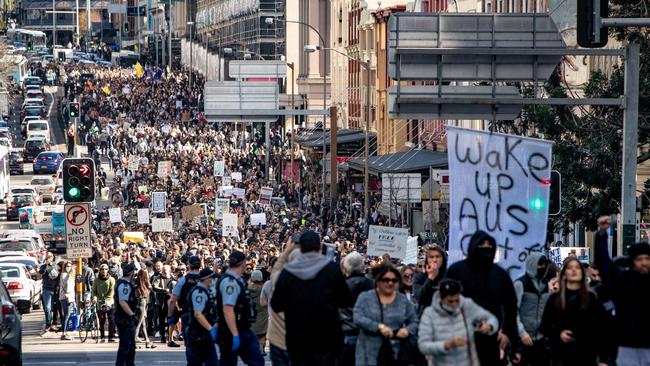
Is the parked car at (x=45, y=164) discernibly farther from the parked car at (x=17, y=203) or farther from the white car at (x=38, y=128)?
the parked car at (x=17, y=203)

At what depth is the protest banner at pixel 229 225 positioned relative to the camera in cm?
4496

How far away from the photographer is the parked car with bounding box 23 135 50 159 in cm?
8681

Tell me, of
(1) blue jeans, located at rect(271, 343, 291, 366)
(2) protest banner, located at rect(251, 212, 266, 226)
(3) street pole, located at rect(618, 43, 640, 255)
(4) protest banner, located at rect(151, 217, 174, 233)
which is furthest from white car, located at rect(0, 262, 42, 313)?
(1) blue jeans, located at rect(271, 343, 291, 366)

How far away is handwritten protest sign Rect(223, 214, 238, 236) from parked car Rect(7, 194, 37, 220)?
22660 millimetres

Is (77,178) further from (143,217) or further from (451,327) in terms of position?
(143,217)

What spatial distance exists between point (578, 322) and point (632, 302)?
0.78m

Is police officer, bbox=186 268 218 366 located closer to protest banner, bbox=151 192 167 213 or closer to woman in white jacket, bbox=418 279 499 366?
woman in white jacket, bbox=418 279 499 366

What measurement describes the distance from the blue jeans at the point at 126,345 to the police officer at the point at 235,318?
151 inches

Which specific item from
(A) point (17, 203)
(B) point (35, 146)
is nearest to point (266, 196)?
(A) point (17, 203)

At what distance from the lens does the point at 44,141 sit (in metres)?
87.3

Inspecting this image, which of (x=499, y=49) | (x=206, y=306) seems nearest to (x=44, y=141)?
(x=499, y=49)

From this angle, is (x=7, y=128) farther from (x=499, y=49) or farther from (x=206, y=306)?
(x=206, y=306)

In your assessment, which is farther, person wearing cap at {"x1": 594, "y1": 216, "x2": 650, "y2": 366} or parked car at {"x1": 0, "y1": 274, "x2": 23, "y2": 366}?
parked car at {"x1": 0, "y1": 274, "x2": 23, "y2": 366}

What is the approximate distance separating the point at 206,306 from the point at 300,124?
73062mm
